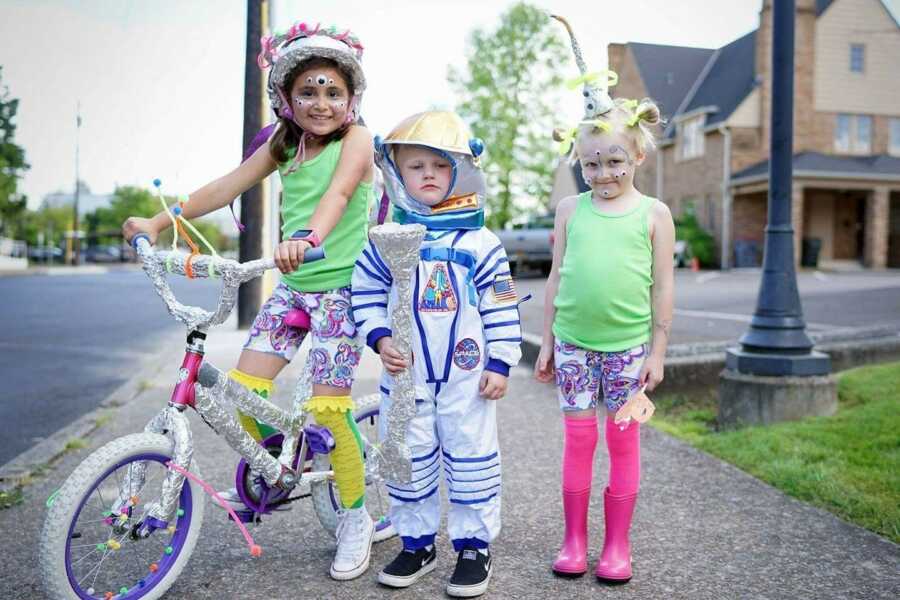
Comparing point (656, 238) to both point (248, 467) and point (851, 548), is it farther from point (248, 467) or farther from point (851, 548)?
point (248, 467)

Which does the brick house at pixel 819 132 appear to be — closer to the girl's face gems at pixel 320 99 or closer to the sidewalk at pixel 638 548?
the sidewalk at pixel 638 548

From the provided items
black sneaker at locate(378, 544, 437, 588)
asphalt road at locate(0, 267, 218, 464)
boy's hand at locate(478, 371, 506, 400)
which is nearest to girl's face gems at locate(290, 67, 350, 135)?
boy's hand at locate(478, 371, 506, 400)

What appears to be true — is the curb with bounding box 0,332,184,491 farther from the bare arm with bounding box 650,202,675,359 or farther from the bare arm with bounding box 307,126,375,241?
the bare arm with bounding box 650,202,675,359

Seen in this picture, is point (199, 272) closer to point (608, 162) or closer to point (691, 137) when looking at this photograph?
point (608, 162)

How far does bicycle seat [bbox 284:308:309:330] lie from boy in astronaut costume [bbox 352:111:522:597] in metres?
0.28

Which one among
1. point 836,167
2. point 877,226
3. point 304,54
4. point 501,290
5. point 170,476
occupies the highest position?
point 836,167

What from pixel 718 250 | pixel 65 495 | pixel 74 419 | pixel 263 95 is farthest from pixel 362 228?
pixel 718 250

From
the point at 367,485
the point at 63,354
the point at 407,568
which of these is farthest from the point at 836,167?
the point at 407,568

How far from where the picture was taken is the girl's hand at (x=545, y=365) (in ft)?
10.6

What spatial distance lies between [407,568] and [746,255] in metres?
27.4

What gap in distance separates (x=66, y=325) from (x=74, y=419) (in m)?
7.52

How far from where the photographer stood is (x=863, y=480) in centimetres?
410

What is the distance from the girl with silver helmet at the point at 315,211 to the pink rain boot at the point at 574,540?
2.42 feet

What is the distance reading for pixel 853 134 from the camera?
1165 inches
